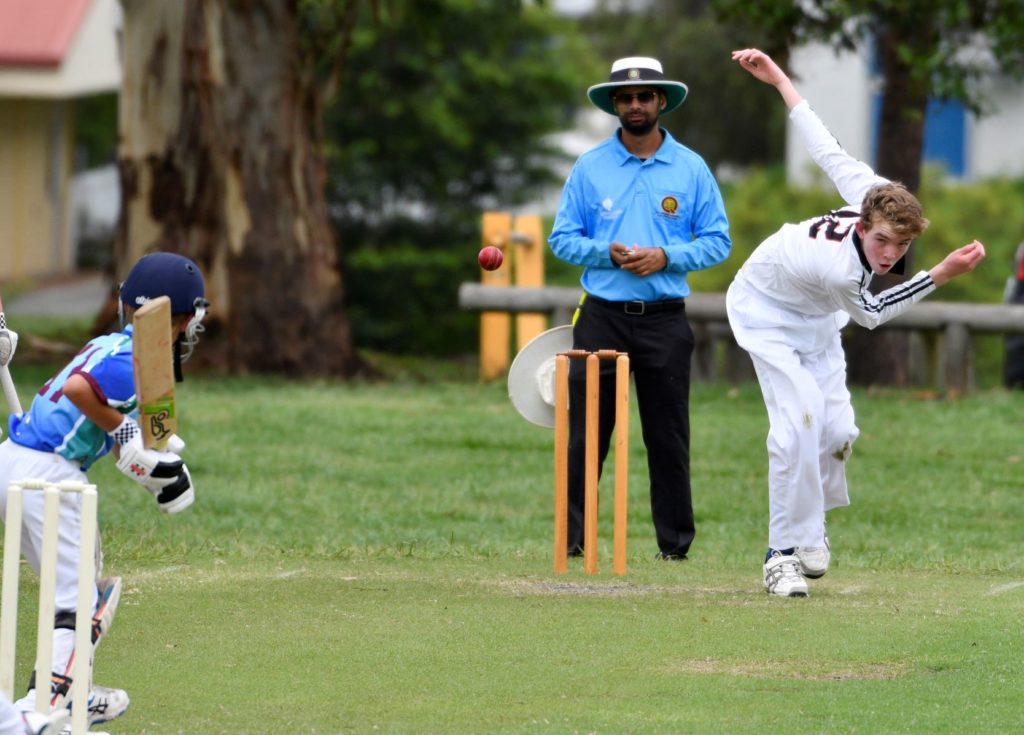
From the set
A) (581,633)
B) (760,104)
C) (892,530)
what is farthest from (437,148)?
(581,633)

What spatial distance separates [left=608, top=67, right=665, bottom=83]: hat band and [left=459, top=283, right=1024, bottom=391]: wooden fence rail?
7474 millimetres

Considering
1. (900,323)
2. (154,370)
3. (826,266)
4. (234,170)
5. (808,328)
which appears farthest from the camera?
(234,170)

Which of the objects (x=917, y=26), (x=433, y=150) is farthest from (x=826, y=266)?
(x=433, y=150)

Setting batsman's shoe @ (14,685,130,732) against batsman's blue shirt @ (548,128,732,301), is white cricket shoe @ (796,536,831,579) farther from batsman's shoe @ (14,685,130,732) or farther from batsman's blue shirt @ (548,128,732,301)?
batsman's shoe @ (14,685,130,732)

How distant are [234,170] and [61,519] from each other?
11.8m

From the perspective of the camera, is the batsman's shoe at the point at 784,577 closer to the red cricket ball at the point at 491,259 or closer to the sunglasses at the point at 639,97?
the red cricket ball at the point at 491,259

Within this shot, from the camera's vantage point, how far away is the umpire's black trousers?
8711mm

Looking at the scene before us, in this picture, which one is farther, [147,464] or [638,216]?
[638,216]

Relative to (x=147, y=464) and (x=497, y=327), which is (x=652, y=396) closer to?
(x=147, y=464)

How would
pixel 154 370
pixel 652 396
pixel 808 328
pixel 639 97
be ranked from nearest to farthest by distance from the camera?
pixel 154 370
pixel 808 328
pixel 639 97
pixel 652 396

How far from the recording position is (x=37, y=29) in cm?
2720

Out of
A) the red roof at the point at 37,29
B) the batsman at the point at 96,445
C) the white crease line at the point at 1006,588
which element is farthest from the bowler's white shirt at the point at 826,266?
the red roof at the point at 37,29

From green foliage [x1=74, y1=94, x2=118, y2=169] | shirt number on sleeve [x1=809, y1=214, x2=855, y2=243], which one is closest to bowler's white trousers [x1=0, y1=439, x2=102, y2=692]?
shirt number on sleeve [x1=809, y1=214, x2=855, y2=243]

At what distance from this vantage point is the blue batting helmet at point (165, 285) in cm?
578
